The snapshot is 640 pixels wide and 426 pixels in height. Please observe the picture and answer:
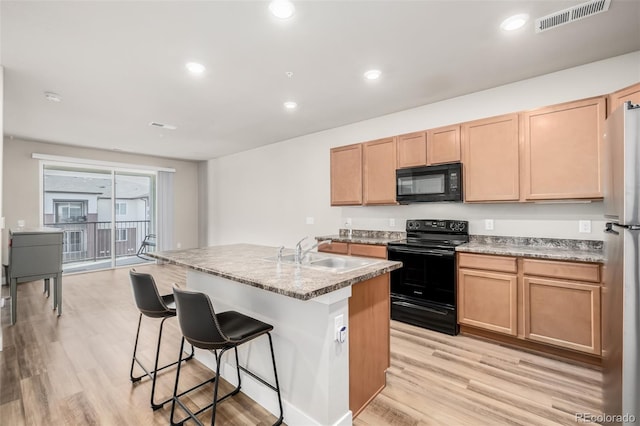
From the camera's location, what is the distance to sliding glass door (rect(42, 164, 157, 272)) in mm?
5902

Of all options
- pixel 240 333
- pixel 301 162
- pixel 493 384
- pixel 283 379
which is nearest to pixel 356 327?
pixel 283 379

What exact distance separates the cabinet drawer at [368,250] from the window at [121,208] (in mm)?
5721

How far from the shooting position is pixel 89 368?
243 cm

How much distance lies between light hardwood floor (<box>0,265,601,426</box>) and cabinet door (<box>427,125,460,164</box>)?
75.1 inches

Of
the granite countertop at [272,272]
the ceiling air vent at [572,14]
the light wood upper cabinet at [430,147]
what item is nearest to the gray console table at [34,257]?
the granite countertop at [272,272]

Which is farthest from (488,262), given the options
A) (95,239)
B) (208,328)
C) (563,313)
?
(95,239)

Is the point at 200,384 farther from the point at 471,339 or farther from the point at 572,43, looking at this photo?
the point at 572,43

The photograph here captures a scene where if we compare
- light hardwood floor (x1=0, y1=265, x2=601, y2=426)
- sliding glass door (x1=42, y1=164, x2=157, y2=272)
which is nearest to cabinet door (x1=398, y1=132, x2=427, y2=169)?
light hardwood floor (x1=0, y1=265, x2=601, y2=426)

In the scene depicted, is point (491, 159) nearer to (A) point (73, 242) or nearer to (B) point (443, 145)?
(B) point (443, 145)

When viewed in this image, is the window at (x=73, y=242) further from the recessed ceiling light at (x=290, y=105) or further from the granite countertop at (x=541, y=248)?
the granite countertop at (x=541, y=248)

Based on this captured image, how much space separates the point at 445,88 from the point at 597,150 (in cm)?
148

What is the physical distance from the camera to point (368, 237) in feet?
14.0

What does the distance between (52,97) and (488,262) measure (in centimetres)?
503

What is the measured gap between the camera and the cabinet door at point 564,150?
2.47 meters
